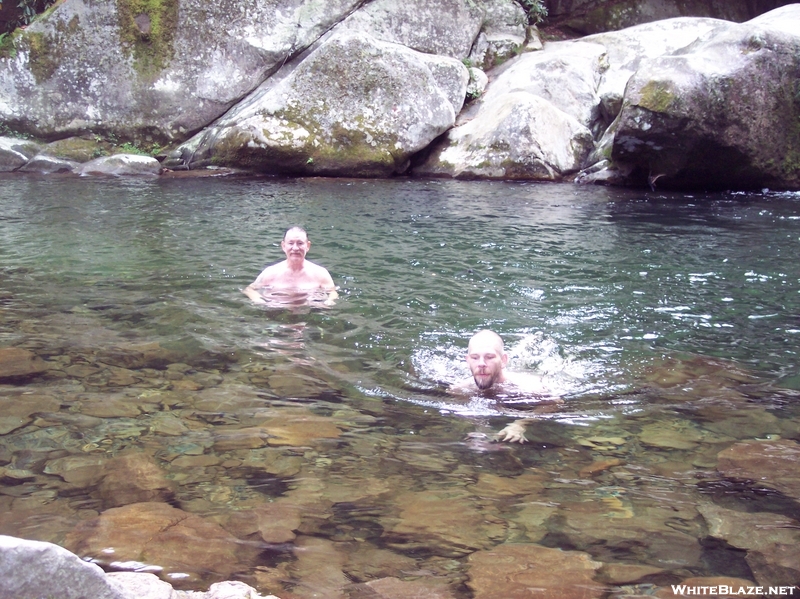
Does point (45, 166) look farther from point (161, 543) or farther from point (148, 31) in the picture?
point (161, 543)

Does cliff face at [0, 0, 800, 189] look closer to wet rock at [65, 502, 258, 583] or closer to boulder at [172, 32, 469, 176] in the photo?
boulder at [172, 32, 469, 176]

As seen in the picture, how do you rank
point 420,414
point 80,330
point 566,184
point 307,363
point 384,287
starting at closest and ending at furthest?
point 420,414 → point 307,363 → point 80,330 → point 384,287 → point 566,184

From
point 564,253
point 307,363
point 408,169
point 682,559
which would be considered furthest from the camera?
point 408,169

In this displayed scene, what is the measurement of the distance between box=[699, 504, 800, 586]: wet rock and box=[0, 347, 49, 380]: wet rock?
451 centimetres

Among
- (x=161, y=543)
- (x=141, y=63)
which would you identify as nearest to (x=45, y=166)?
(x=141, y=63)

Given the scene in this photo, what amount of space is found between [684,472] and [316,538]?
2060 millimetres

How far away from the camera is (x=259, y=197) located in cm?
1378

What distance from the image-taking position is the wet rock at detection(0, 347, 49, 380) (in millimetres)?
5223

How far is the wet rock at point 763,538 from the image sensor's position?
3.03m

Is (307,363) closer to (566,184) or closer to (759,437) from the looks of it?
(759,437)

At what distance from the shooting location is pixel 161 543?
3.20 metres

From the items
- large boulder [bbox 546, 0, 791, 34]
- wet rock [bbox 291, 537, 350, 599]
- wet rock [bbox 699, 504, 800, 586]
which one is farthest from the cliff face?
wet rock [bbox 291, 537, 350, 599]

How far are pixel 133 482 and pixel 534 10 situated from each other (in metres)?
20.4

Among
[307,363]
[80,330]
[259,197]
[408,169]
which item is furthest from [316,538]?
[408,169]
